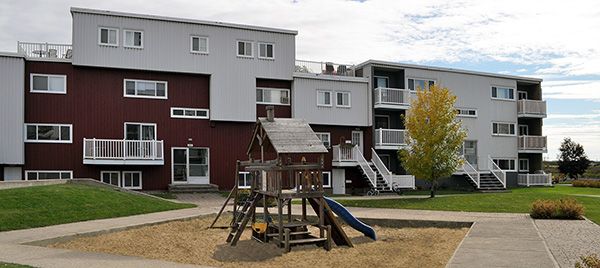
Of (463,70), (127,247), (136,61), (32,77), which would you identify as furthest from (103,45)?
(463,70)

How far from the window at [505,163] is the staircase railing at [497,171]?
2474 mm

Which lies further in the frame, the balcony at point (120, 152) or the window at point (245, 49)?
the window at point (245, 49)

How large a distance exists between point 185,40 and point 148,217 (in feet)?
52.0

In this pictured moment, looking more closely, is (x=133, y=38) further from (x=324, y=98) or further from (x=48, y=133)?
(x=324, y=98)

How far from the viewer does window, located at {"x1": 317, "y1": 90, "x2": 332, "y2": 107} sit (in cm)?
3728

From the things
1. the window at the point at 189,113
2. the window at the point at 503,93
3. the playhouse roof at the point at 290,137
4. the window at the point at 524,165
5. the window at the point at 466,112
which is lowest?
the window at the point at 524,165

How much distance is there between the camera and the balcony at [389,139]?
3844cm

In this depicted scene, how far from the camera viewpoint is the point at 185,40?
3344 centimetres

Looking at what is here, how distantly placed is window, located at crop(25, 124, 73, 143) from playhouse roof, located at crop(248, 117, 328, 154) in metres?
17.5

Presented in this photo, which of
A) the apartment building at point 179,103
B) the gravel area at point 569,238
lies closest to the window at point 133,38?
the apartment building at point 179,103

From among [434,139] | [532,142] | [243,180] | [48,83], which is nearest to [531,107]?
[532,142]

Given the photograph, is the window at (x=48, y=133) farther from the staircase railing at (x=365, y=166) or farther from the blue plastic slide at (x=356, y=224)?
the blue plastic slide at (x=356, y=224)

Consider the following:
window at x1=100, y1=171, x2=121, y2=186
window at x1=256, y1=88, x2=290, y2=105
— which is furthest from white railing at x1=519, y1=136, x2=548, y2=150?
window at x1=100, y1=171, x2=121, y2=186

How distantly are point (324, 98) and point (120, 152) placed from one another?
13366mm
